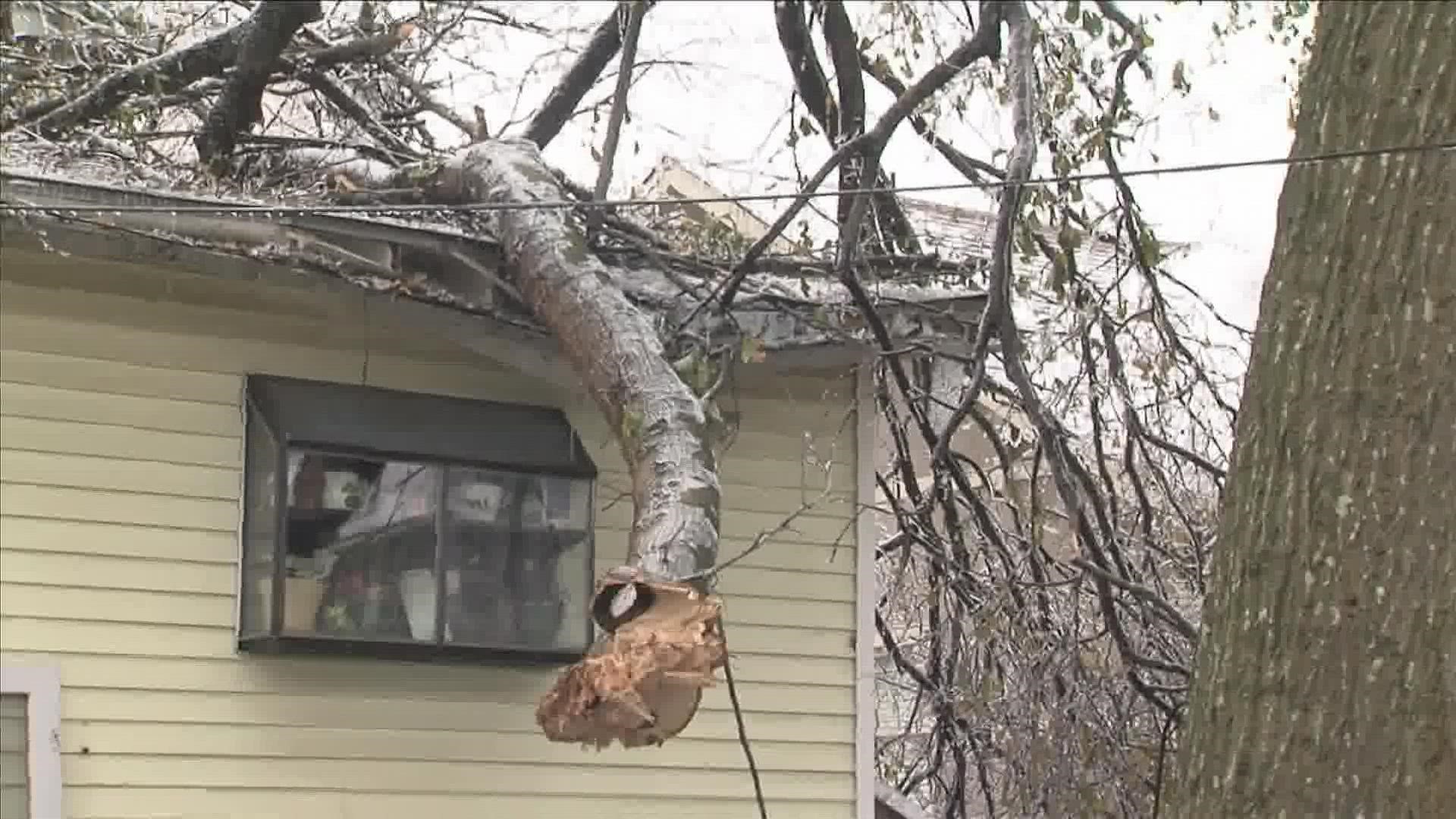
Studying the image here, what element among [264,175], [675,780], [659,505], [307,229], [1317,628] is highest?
[264,175]

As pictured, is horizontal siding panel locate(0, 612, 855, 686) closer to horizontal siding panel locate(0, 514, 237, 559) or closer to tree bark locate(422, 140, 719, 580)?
horizontal siding panel locate(0, 514, 237, 559)

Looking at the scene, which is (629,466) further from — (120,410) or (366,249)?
(120,410)

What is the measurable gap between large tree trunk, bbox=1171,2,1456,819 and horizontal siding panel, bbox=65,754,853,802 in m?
2.91

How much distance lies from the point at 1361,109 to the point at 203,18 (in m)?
5.02

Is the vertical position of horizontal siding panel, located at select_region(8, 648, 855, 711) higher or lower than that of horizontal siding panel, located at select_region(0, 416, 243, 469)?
lower

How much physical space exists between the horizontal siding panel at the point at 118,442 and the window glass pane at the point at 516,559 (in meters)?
0.71

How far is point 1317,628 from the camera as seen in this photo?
8.70ft

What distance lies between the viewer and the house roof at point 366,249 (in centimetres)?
455

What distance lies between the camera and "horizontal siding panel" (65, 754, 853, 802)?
15.4 ft

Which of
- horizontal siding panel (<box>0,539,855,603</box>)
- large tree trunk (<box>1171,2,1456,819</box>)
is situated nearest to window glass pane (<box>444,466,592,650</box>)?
horizontal siding panel (<box>0,539,855,603</box>)

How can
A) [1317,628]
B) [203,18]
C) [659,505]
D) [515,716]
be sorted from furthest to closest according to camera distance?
[203,18]
[515,716]
[659,505]
[1317,628]

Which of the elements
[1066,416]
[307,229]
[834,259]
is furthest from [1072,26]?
[307,229]

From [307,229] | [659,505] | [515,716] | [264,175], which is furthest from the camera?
[264,175]

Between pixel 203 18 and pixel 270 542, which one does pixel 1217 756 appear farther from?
pixel 203 18
